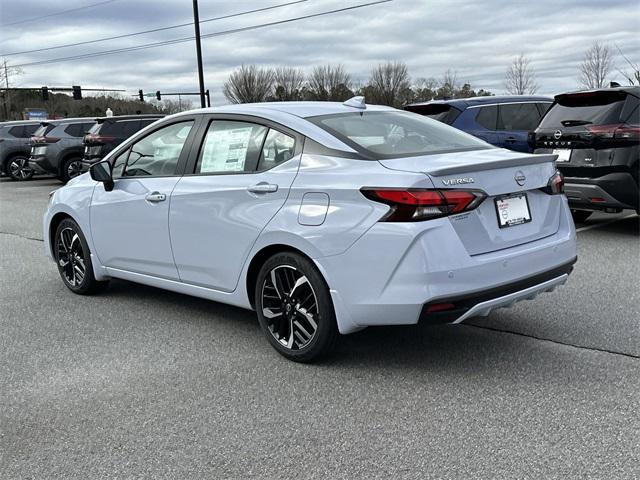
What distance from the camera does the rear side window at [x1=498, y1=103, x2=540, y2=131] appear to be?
1006 cm

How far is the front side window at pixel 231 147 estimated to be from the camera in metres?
4.43

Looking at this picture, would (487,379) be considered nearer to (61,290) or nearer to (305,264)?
(305,264)

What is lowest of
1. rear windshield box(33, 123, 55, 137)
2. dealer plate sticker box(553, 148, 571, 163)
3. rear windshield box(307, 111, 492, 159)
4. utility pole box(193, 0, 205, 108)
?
dealer plate sticker box(553, 148, 571, 163)

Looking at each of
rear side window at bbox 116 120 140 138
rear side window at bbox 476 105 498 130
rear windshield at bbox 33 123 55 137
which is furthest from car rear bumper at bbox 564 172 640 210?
rear windshield at bbox 33 123 55 137

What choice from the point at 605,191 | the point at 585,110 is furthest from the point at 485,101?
the point at 605,191

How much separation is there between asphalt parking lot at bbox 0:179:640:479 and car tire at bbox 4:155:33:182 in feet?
61.5

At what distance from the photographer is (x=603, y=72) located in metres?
33.1

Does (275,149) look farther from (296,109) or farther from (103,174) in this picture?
(103,174)

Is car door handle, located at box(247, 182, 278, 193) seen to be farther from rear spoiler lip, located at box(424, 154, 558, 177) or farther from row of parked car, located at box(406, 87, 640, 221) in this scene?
row of parked car, located at box(406, 87, 640, 221)

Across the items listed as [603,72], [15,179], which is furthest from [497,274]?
[603,72]

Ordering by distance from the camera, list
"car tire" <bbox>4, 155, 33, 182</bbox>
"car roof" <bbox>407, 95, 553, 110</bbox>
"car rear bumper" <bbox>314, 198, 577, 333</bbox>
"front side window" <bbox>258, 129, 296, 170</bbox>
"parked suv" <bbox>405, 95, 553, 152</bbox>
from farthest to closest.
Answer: "car tire" <bbox>4, 155, 33, 182</bbox> < "car roof" <bbox>407, 95, 553, 110</bbox> < "parked suv" <bbox>405, 95, 553, 152</bbox> < "front side window" <bbox>258, 129, 296, 170</bbox> < "car rear bumper" <bbox>314, 198, 577, 333</bbox>

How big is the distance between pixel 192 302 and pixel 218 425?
8.00ft

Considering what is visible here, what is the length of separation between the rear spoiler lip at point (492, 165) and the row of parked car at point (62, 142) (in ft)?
46.2

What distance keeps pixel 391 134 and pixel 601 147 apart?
4.23 m
